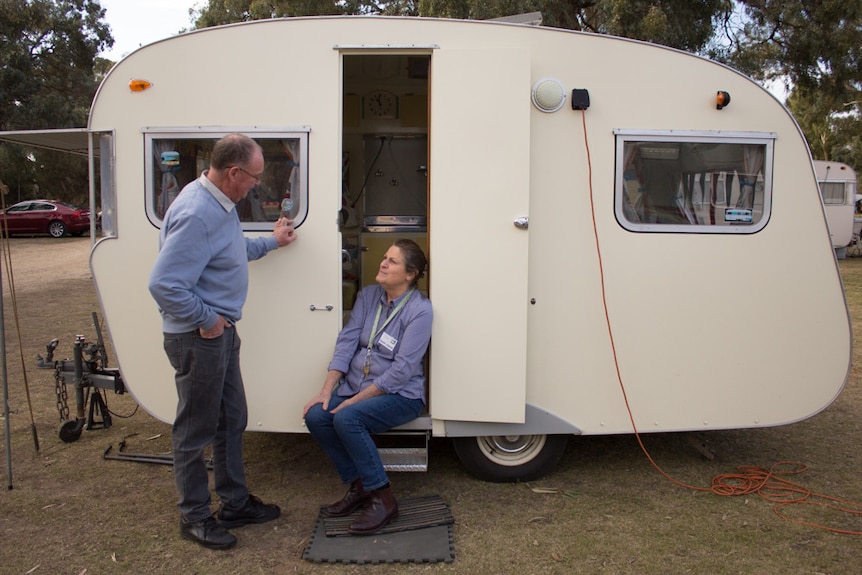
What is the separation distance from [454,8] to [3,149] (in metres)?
18.4

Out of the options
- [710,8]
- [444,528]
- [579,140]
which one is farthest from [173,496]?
[710,8]

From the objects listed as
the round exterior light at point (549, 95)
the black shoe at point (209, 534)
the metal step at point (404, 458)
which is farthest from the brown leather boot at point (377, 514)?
the round exterior light at point (549, 95)

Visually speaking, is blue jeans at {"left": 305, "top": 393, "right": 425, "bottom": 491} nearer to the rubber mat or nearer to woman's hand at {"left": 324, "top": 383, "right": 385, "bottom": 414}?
woman's hand at {"left": 324, "top": 383, "right": 385, "bottom": 414}

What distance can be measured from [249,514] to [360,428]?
0.77 meters

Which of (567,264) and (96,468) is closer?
(567,264)

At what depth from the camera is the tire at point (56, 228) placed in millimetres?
23469

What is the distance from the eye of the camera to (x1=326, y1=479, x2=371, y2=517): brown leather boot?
148 inches

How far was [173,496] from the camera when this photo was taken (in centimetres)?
405

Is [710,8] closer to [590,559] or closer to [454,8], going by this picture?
[454,8]

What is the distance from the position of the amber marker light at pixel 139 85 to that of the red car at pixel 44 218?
2173 centimetres

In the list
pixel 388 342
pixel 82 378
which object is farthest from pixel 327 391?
pixel 82 378

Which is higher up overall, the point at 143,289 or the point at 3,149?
the point at 3,149

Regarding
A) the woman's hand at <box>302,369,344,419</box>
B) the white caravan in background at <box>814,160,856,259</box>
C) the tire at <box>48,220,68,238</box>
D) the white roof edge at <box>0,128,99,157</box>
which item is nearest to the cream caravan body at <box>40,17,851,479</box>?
the woman's hand at <box>302,369,344,419</box>

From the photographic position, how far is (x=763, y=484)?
4145mm
